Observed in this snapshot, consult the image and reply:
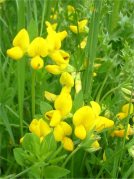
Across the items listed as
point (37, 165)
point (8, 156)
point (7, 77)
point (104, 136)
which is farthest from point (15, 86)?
point (37, 165)

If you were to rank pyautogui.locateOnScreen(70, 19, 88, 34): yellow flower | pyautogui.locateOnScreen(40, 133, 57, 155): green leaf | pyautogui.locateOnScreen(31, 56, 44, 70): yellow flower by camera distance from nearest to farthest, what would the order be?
pyautogui.locateOnScreen(40, 133, 57, 155): green leaf → pyautogui.locateOnScreen(31, 56, 44, 70): yellow flower → pyautogui.locateOnScreen(70, 19, 88, 34): yellow flower

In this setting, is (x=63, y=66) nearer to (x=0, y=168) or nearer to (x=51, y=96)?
(x=51, y=96)

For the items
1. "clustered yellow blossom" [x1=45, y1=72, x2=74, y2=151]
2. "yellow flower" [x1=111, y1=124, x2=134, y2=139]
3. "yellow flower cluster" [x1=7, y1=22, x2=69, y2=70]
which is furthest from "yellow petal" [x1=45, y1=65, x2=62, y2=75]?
"yellow flower" [x1=111, y1=124, x2=134, y2=139]

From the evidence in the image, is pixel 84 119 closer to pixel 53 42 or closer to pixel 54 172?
pixel 54 172

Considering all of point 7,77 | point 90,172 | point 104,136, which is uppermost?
point 7,77

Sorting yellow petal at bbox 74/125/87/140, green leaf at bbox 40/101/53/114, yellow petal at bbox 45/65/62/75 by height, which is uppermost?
yellow petal at bbox 45/65/62/75

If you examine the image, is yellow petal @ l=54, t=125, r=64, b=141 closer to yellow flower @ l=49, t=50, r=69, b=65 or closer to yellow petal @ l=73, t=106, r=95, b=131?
yellow petal @ l=73, t=106, r=95, b=131

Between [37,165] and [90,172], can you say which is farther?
[90,172]

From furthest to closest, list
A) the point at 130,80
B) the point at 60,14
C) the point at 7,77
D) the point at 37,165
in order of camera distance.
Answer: the point at 60,14 < the point at 7,77 < the point at 130,80 < the point at 37,165
